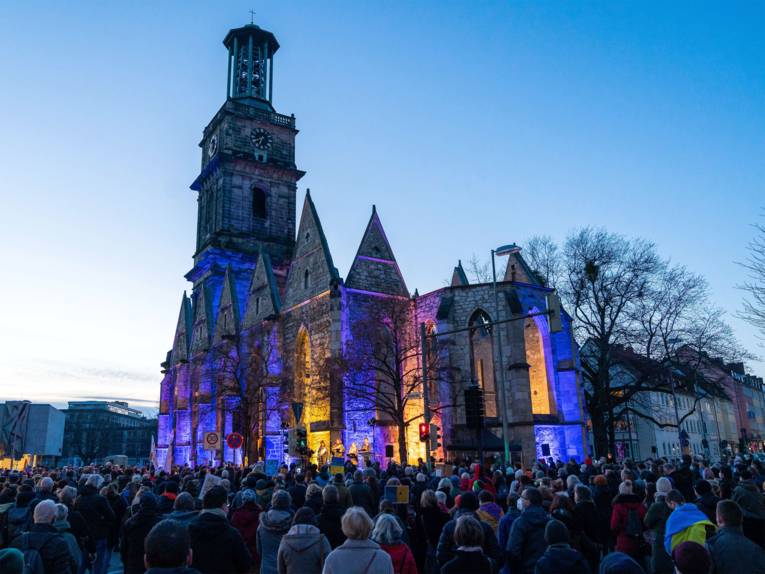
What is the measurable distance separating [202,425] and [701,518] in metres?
44.6

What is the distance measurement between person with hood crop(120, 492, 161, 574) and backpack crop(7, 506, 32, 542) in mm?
1679

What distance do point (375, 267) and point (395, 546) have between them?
31.2 metres

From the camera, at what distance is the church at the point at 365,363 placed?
31.1 m

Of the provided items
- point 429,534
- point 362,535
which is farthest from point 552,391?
point 362,535

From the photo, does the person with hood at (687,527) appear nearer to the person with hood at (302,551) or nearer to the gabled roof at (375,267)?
the person with hood at (302,551)

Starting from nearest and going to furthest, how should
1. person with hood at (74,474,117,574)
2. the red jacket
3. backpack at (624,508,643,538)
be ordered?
the red jacket < backpack at (624,508,643,538) < person with hood at (74,474,117,574)

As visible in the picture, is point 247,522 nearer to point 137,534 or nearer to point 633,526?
point 137,534

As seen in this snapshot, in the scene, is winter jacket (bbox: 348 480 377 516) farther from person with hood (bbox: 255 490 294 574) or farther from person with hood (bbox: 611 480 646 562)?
person with hood (bbox: 611 480 646 562)

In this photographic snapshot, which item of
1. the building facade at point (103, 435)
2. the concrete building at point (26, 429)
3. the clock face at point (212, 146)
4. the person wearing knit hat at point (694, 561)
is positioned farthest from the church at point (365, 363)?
the building facade at point (103, 435)

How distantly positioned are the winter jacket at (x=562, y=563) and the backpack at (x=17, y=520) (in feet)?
22.5

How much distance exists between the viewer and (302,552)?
5.93 meters

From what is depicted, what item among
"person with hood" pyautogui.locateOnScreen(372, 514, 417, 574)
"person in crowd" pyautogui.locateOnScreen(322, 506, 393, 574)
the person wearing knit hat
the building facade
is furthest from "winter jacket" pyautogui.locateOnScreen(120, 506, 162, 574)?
the building facade

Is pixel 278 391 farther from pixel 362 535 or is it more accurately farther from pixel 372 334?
pixel 362 535

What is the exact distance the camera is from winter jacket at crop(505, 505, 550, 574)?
6871 millimetres
